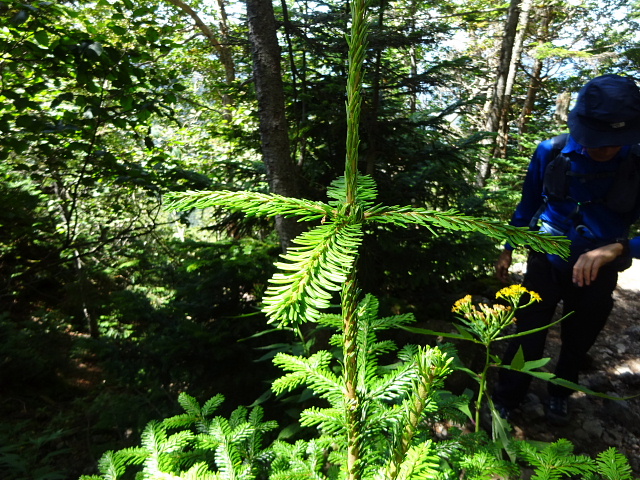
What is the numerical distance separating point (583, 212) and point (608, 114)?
2.04 feet

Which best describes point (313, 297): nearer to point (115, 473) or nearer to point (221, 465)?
point (221, 465)

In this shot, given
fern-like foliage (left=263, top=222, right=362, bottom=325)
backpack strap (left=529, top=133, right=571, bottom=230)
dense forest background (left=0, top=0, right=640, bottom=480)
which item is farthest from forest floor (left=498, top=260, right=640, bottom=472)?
fern-like foliage (left=263, top=222, right=362, bottom=325)

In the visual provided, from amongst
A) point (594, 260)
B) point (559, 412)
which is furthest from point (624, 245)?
point (559, 412)

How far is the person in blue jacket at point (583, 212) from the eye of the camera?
207cm

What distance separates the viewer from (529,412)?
10.1ft

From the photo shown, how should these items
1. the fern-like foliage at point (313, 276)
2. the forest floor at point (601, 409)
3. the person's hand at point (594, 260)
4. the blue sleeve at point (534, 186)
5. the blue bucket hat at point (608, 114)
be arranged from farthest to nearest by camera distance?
the forest floor at point (601, 409)
the blue sleeve at point (534, 186)
the person's hand at point (594, 260)
the blue bucket hat at point (608, 114)
the fern-like foliage at point (313, 276)

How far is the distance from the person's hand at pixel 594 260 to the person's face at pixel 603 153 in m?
0.55

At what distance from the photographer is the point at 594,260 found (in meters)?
2.12

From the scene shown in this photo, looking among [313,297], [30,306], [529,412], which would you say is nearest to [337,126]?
[529,412]

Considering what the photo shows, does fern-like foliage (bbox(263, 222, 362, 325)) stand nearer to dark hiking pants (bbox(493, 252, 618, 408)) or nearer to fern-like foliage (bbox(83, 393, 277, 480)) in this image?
fern-like foliage (bbox(83, 393, 277, 480))

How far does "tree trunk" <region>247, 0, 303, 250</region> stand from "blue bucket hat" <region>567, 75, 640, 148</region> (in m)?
1.97

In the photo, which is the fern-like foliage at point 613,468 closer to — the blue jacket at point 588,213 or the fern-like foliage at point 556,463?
the fern-like foliage at point 556,463

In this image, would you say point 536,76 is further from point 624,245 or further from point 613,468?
point 613,468

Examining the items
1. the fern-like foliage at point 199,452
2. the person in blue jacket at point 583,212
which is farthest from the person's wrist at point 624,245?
the fern-like foliage at point 199,452
